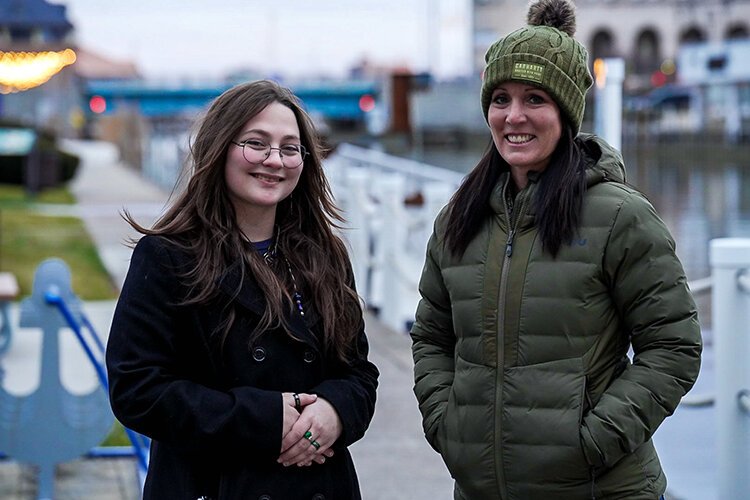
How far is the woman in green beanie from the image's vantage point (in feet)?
8.96

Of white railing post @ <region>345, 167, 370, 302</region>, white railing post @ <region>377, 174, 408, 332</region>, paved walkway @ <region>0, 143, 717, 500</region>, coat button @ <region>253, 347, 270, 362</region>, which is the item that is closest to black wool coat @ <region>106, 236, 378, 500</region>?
coat button @ <region>253, 347, 270, 362</region>

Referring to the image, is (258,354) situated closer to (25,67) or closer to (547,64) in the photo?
(547,64)

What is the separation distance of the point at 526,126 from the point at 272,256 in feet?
2.25

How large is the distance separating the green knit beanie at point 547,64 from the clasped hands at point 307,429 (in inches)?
33.8

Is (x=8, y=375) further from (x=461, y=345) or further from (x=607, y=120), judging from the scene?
(x=461, y=345)

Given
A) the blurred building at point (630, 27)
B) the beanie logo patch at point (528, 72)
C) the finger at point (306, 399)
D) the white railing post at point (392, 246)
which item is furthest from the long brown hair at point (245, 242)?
the blurred building at point (630, 27)

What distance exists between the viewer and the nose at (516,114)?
2.85 metres

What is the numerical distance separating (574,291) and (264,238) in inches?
30.4

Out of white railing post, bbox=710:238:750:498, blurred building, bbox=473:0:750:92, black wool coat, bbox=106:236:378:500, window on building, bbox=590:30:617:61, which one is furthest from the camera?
window on building, bbox=590:30:617:61

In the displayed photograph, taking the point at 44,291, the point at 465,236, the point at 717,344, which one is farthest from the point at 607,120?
the point at 465,236

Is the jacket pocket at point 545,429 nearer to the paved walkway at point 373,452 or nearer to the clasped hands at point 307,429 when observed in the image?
the clasped hands at point 307,429

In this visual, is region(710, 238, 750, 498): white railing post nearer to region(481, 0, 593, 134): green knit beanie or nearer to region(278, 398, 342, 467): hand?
region(481, 0, 593, 134): green knit beanie

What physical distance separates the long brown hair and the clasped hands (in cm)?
16

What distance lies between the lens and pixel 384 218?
10.1 metres
